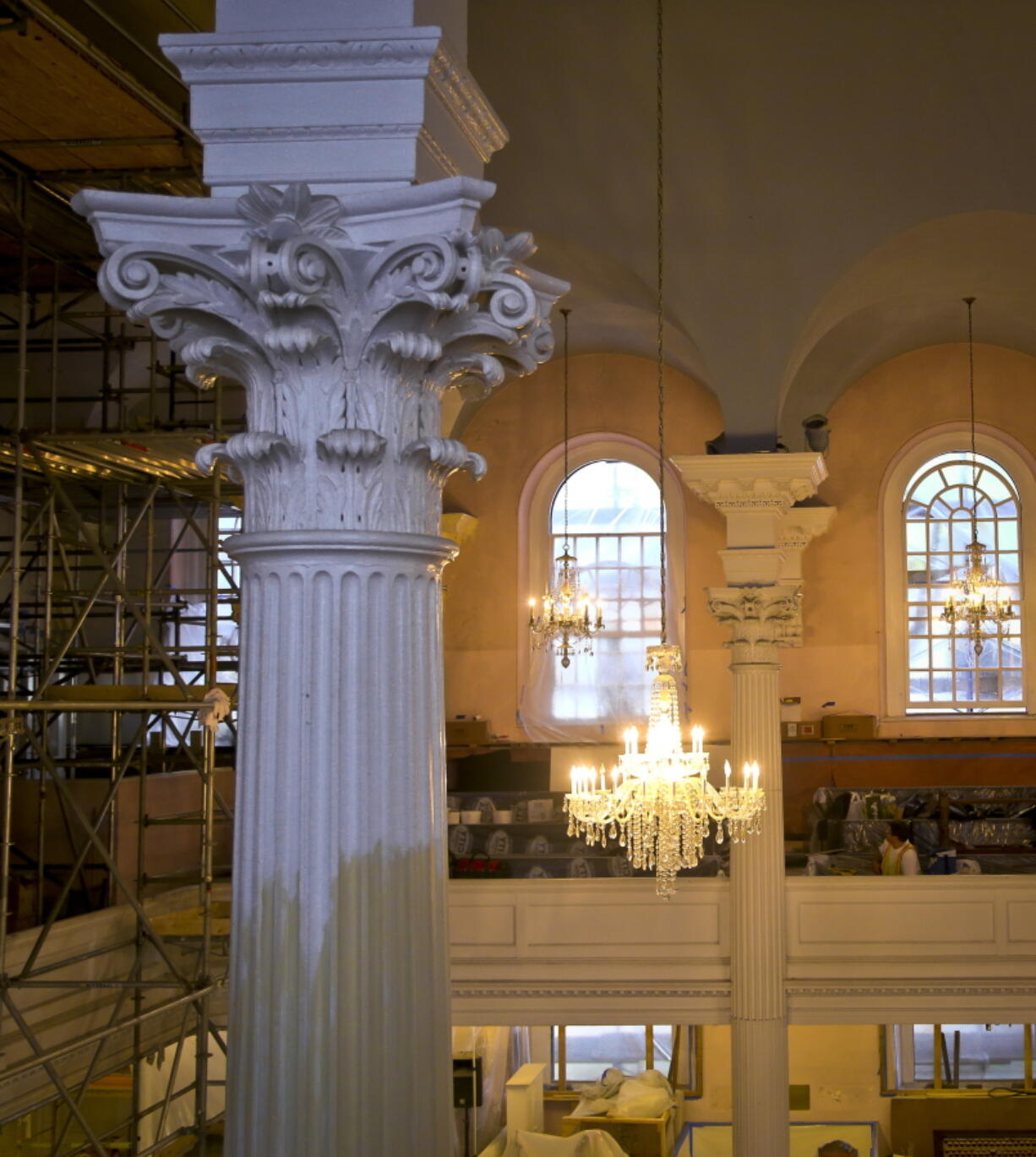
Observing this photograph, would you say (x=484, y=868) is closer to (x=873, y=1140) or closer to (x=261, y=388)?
(x=873, y=1140)

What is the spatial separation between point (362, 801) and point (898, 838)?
29.4 feet

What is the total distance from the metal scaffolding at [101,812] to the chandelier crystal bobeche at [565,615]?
10.8ft

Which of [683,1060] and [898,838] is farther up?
[898,838]

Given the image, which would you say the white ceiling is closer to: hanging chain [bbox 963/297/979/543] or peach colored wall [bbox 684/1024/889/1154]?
hanging chain [bbox 963/297/979/543]

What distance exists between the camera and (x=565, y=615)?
14.3 metres

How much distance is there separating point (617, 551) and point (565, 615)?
1.81m

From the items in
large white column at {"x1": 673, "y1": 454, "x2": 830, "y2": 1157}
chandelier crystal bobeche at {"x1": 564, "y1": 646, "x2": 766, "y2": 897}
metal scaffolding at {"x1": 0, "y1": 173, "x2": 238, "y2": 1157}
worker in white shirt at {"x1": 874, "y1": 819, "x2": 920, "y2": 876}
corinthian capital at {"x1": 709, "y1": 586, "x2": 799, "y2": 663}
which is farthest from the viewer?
worker in white shirt at {"x1": 874, "y1": 819, "x2": 920, "y2": 876}

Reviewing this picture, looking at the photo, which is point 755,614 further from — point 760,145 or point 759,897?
point 760,145

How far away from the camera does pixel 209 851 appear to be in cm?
866

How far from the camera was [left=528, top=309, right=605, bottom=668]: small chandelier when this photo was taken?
47.0ft

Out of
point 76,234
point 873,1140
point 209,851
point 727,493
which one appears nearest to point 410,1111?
point 209,851

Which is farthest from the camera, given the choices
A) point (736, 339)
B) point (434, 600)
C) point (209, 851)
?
point (736, 339)

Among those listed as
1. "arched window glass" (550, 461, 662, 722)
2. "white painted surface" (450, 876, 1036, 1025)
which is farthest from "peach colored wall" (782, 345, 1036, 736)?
"white painted surface" (450, 876, 1036, 1025)

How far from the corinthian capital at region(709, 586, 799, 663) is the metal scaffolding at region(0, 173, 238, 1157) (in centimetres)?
367
